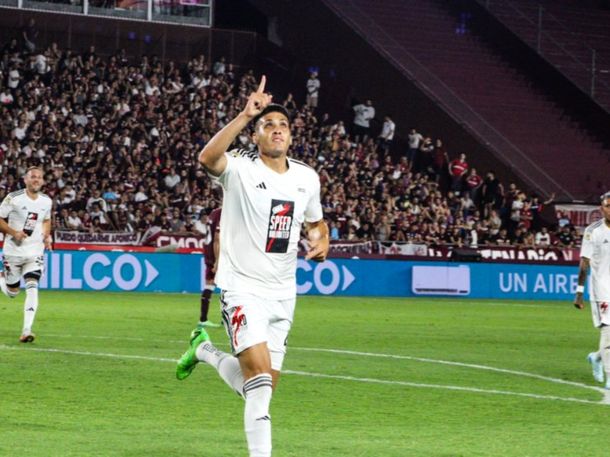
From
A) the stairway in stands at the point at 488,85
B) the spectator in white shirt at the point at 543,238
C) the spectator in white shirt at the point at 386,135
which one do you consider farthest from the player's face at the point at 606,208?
the stairway in stands at the point at 488,85

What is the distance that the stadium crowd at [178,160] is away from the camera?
35.2 meters

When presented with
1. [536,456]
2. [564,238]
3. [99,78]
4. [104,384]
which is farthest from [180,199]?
[536,456]

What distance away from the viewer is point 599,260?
14.2 metres

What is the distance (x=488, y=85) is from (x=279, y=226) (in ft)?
136

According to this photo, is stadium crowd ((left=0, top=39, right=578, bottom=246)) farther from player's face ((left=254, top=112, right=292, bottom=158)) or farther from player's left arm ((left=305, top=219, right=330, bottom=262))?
player's face ((left=254, top=112, right=292, bottom=158))

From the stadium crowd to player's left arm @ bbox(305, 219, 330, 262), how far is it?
24442mm

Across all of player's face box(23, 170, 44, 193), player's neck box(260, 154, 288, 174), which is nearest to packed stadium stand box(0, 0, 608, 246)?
player's face box(23, 170, 44, 193)

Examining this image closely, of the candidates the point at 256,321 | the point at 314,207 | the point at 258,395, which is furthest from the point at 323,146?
the point at 258,395

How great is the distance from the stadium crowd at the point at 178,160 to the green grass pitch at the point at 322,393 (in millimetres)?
12372

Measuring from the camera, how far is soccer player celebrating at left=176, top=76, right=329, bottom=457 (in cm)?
802

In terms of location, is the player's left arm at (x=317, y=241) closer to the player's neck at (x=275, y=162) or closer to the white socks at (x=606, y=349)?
the player's neck at (x=275, y=162)

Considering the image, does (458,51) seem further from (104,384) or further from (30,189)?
(104,384)

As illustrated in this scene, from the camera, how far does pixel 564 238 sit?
3944 centimetres

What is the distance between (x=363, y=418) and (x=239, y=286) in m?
3.06
